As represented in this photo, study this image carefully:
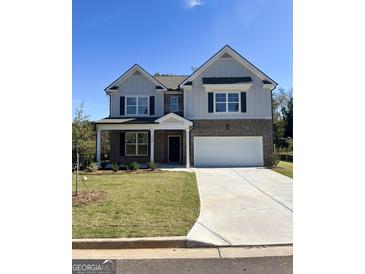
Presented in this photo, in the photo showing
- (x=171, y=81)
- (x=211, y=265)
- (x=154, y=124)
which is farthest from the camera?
(x=171, y=81)

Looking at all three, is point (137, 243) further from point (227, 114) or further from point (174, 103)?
point (174, 103)

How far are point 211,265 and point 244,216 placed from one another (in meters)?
2.60

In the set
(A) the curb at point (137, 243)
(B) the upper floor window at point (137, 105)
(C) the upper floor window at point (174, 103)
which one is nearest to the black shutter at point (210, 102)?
(C) the upper floor window at point (174, 103)

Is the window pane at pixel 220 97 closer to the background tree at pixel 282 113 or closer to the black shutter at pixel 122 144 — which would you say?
the black shutter at pixel 122 144

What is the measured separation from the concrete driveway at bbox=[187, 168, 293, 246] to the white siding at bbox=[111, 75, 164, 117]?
33.0 feet

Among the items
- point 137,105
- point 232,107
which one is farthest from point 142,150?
point 232,107

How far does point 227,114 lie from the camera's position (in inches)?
727

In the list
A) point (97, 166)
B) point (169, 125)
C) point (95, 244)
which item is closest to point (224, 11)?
point (95, 244)

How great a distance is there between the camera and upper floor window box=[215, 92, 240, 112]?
18.5 meters

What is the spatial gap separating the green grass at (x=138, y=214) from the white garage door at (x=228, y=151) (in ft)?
28.9

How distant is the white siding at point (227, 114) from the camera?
18516 millimetres

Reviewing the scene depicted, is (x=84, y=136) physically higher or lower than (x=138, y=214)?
higher
